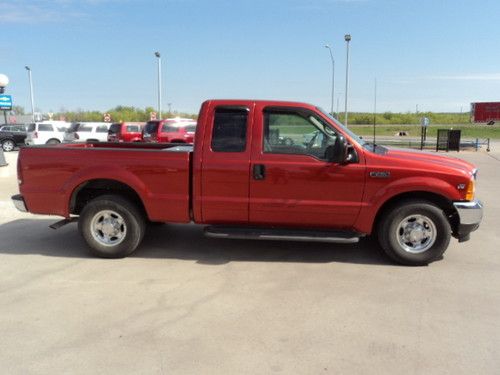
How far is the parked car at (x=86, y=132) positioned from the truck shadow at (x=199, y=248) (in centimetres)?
2085

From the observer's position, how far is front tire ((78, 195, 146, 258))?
225 inches

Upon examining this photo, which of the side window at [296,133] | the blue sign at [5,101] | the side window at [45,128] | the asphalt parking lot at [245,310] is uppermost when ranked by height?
the blue sign at [5,101]

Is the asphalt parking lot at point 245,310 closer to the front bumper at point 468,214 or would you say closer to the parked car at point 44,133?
the front bumper at point 468,214

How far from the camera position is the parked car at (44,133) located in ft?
83.3

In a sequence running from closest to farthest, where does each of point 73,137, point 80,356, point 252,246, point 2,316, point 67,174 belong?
point 80,356 < point 2,316 < point 67,174 < point 252,246 < point 73,137

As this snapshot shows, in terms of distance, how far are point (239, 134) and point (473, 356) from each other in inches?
130

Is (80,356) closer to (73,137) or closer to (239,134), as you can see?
(239,134)

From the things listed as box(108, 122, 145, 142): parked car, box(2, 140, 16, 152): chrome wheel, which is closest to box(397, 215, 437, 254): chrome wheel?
box(108, 122, 145, 142): parked car

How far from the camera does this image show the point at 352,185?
534 centimetres

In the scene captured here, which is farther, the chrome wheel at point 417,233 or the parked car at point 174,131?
the parked car at point 174,131

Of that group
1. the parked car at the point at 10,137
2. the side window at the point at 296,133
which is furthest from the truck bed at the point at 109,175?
the parked car at the point at 10,137

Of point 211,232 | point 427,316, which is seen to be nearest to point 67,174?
point 211,232

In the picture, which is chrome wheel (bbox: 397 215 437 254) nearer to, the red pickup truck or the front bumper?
the red pickup truck

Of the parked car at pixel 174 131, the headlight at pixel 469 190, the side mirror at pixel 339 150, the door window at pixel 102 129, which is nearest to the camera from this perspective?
the side mirror at pixel 339 150
